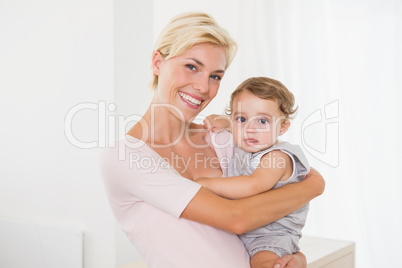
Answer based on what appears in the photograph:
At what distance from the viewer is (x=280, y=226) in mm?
1351

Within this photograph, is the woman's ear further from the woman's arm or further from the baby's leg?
the baby's leg

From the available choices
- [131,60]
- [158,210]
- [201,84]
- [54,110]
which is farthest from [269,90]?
[54,110]

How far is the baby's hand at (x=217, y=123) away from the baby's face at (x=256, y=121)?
0.38ft

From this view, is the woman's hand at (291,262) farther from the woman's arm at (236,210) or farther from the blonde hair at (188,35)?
the blonde hair at (188,35)

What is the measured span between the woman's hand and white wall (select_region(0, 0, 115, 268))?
5.72 ft

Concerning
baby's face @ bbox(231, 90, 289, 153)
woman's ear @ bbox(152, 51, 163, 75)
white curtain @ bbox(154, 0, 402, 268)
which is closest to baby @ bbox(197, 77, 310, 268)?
baby's face @ bbox(231, 90, 289, 153)

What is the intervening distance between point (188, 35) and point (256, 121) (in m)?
0.32

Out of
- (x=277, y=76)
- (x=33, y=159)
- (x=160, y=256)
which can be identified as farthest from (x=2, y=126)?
(x=160, y=256)

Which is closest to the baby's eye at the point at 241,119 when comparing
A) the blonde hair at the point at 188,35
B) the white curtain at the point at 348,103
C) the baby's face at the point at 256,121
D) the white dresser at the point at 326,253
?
the baby's face at the point at 256,121

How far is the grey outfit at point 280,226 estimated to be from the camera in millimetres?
1298

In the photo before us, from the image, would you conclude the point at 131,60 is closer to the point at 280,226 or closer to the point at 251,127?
the point at 251,127

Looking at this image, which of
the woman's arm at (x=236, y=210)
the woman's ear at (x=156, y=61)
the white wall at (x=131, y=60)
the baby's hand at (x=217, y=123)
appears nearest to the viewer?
the woman's arm at (x=236, y=210)

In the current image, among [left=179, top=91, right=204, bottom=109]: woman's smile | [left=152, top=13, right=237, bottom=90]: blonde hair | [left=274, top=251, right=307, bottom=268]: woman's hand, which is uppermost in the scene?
[left=152, top=13, right=237, bottom=90]: blonde hair

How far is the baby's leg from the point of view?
1231mm
